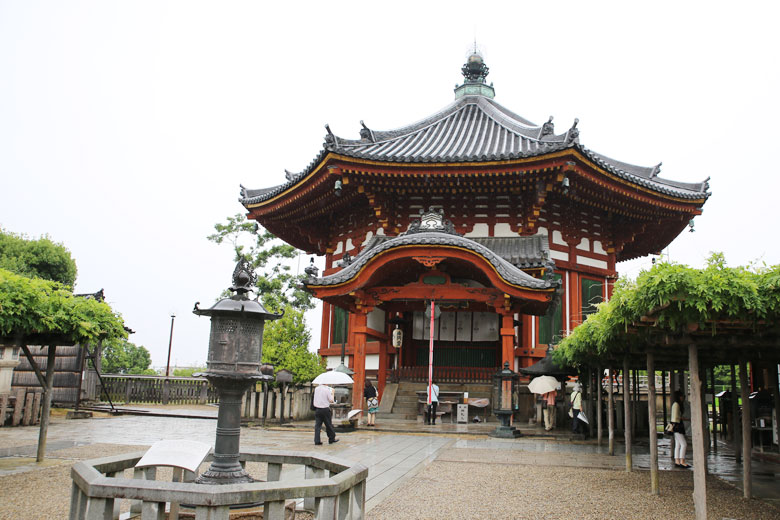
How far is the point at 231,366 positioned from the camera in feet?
20.5

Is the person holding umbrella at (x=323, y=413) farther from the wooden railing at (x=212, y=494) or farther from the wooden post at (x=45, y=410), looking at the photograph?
the wooden railing at (x=212, y=494)

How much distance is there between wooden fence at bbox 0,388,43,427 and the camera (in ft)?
53.6

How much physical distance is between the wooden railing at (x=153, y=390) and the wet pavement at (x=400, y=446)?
1038cm

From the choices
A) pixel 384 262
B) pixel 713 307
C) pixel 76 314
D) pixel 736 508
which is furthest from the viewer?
pixel 384 262

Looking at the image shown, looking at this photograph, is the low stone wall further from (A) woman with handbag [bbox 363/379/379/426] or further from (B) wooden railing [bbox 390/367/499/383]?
(B) wooden railing [bbox 390/367/499/383]

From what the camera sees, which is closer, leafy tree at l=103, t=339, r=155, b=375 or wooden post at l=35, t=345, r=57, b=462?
wooden post at l=35, t=345, r=57, b=462

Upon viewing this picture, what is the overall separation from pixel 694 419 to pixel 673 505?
1485 millimetres

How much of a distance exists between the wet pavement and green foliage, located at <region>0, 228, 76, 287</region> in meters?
21.6

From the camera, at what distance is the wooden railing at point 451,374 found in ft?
60.0

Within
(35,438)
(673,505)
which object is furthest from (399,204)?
(673,505)

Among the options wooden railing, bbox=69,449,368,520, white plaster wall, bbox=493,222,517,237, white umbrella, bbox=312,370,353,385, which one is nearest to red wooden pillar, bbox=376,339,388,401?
white umbrella, bbox=312,370,353,385

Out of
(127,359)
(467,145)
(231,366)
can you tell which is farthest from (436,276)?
(127,359)

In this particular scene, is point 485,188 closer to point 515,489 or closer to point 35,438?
point 515,489

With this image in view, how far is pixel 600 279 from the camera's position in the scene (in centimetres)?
2072
